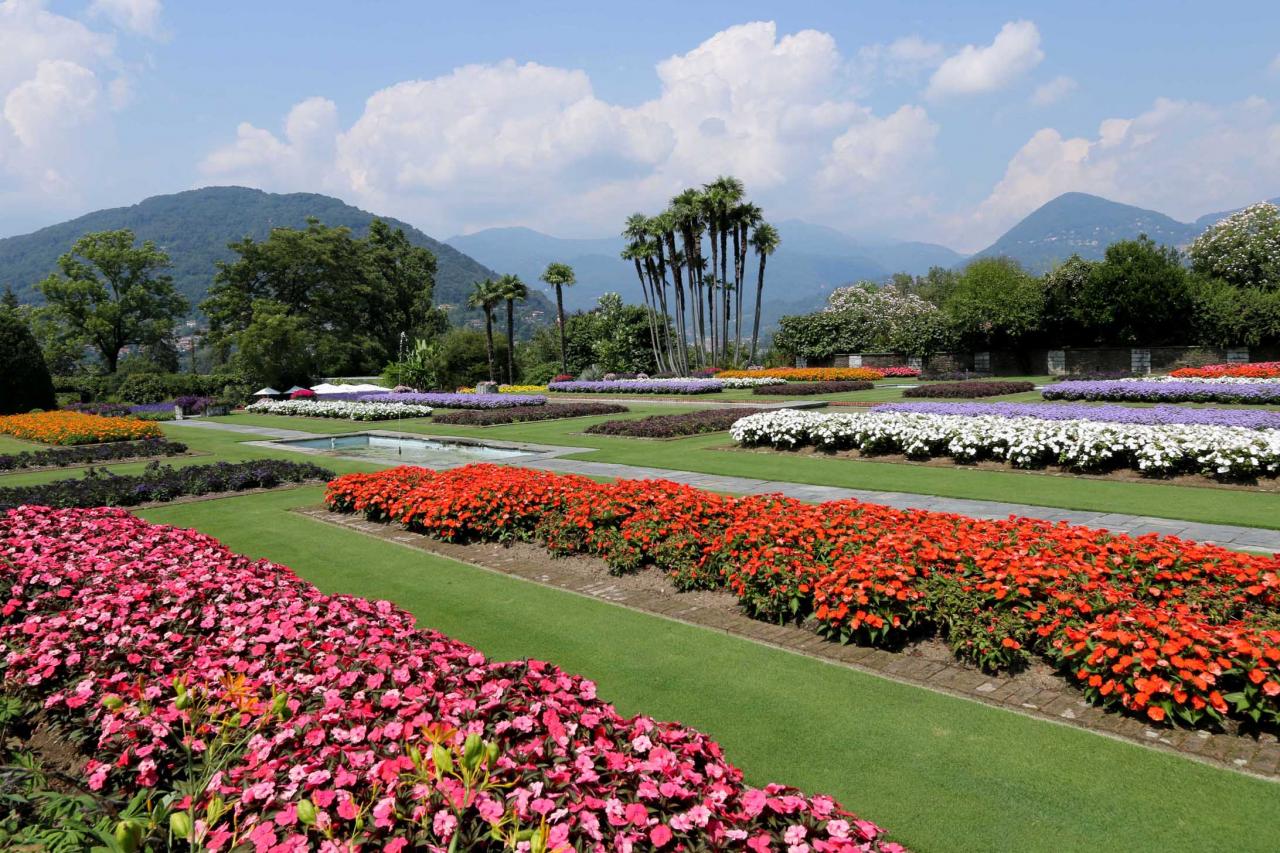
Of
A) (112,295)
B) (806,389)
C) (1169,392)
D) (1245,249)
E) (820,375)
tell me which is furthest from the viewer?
(112,295)

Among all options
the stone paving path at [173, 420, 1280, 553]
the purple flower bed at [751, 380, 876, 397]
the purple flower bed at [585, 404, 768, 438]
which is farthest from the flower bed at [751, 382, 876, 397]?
the stone paving path at [173, 420, 1280, 553]

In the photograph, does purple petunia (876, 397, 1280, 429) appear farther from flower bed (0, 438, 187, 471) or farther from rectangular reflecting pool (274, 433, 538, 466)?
flower bed (0, 438, 187, 471)

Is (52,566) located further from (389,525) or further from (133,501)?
(133,501)

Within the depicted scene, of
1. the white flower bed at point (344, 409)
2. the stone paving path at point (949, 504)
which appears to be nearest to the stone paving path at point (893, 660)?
the stone paving path at point (949, 504)

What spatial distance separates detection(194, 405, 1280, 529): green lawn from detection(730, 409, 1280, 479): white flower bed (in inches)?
15.7

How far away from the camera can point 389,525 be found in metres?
9.12

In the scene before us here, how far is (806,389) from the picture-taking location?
30562mm

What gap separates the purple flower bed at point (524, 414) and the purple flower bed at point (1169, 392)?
13466 mm

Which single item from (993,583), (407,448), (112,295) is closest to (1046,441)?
(993,583)

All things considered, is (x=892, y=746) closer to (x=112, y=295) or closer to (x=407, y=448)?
(x=407, y=448)

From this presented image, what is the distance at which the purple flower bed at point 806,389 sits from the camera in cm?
2995

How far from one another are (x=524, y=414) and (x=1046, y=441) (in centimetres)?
1641

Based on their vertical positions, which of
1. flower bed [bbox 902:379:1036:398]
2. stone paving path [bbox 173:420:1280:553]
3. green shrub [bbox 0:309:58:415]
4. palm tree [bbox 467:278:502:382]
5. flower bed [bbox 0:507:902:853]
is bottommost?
stone paving path [bbox 173:420:1280:553]

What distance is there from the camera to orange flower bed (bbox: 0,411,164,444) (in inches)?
768
